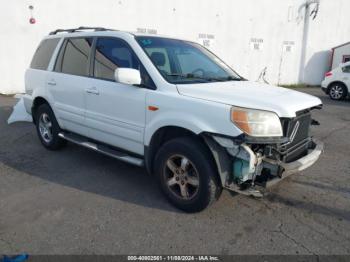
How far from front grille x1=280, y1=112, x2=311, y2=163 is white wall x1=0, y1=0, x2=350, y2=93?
10.00m

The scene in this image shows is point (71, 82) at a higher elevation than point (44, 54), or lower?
lower

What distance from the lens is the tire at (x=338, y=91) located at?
12.8m

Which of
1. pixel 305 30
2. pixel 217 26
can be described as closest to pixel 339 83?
pixel 217 26

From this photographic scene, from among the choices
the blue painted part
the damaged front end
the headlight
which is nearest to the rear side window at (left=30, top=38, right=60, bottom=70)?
the damaged front end

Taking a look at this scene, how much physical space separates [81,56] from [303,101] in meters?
3.08

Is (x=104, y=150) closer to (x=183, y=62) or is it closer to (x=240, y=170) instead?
(x=183, y=62)

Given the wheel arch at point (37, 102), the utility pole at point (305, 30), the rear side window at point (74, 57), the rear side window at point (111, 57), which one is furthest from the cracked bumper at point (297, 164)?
the utility pole at point (305, 30)

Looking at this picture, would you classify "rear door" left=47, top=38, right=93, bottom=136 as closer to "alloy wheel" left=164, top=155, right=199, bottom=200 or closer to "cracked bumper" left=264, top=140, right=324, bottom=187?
"alloy wheel" left=164, top=155, right=199, bottom=200

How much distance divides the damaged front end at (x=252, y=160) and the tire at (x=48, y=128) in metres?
3.11

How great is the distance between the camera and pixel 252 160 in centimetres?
298

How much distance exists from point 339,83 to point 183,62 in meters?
11.0

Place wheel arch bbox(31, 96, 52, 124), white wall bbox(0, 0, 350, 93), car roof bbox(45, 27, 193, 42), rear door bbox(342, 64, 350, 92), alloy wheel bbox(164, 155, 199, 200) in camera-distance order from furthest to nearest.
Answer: rear door bbox(342, 64, 350, 92) → white wall bbox(0, 0, 350, 93) → wheel arch bbox(31, 96, 52, 124) → car roof bbox(45, 27, 193, 42) → alloy wheel bbox(164, 155, 199, 200)

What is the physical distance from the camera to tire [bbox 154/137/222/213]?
3.22 meters

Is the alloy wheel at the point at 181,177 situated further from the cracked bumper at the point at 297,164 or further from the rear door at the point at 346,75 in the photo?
the rear door at the point at 346,75
